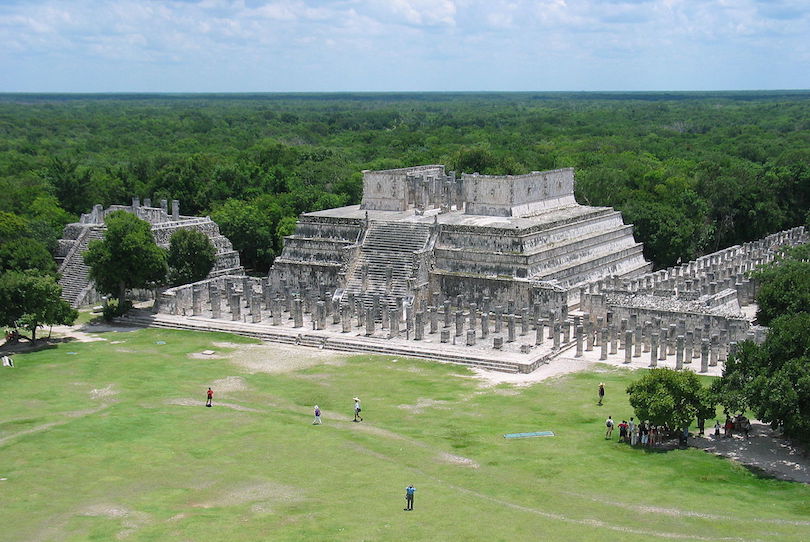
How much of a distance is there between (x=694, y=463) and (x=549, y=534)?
750 centimetres

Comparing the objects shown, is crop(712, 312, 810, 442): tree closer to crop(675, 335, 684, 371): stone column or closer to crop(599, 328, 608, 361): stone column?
crop(675, 335, 684, 371): stone column

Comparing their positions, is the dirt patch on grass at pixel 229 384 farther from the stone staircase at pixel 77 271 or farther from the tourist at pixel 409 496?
the stone staircase at pixel 77 271

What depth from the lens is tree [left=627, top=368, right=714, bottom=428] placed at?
3011 cm

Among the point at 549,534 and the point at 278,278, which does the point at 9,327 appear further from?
the point at 549,534

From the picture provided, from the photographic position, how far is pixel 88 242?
58.6 metres

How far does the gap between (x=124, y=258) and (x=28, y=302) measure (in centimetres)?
735

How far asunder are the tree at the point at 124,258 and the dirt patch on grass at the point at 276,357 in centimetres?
734

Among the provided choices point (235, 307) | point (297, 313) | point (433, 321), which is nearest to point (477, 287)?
point (433, 321)

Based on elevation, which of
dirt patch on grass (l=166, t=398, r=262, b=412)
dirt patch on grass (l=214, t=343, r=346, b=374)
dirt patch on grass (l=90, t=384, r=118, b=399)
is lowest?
dirt patch on grass (l=166, t=398, r=262, b=412)

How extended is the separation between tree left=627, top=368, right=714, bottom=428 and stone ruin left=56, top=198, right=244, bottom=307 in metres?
33.8

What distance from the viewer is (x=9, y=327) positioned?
44500 millimetres

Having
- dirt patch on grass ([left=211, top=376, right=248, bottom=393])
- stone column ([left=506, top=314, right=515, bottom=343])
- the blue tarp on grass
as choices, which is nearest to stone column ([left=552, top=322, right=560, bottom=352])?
stone column ([left=506, top=314, right=515, bottom=343])

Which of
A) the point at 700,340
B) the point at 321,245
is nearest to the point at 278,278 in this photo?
the point at 321,245

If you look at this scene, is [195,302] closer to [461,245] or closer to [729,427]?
[461,245]
